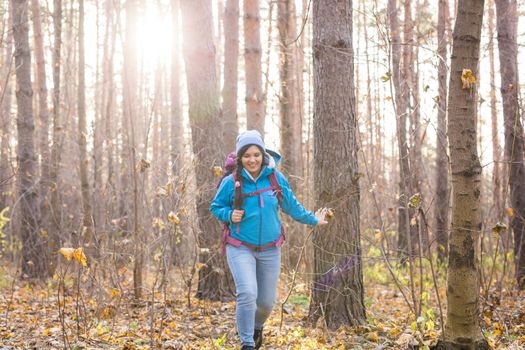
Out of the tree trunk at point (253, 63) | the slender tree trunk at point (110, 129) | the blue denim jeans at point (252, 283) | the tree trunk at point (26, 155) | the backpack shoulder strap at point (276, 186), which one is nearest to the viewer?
the blue denim jeans at point (252, 283)

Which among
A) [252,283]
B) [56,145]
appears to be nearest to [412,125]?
[252,283]

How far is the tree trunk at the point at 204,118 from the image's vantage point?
7.09m

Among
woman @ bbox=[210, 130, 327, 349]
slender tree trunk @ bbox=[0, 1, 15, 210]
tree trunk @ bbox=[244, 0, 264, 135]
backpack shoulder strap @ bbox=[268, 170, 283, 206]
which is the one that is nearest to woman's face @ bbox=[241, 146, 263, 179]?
woman @ bbox=[210, 130, 327, 349]

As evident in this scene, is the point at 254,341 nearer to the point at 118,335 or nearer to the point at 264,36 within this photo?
the point at 118,335

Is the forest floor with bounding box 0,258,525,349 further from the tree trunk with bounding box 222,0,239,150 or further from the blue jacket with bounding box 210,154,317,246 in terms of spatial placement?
the tree trunk with bounding box 222,0,239,150

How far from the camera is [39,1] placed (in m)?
15.4

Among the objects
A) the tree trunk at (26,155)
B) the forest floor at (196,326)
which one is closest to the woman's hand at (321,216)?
the forest floor at (196,326)

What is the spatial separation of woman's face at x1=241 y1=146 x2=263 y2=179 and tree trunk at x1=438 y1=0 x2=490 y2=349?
5.01ft

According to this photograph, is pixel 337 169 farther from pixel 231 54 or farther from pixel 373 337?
pixel 231 54

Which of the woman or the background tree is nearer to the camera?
the woman

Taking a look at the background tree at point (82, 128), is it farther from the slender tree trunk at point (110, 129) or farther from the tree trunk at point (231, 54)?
the tree trunk at point (231, 54)

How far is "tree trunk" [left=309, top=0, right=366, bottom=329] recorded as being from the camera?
5250 mm

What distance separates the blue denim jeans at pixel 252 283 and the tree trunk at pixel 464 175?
57.6 inches

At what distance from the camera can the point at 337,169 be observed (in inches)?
206
